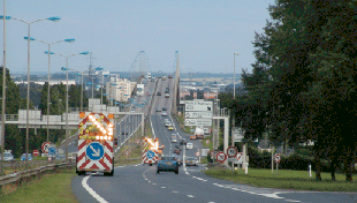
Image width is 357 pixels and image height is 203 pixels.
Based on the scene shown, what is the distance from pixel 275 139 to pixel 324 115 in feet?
63.9

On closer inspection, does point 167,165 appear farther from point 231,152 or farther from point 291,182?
point 291,182

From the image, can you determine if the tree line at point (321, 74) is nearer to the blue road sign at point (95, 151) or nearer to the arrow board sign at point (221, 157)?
the arrow board sign at point (221, 157)

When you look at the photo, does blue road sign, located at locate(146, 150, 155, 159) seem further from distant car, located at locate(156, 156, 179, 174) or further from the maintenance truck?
the maintenance truck

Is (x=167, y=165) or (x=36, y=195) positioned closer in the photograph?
(x=36, y=195)

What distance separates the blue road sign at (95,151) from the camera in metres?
42.0

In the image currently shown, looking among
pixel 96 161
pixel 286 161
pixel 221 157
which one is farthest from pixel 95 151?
pixel 286 161

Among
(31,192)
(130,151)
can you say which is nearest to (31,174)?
(31,192)

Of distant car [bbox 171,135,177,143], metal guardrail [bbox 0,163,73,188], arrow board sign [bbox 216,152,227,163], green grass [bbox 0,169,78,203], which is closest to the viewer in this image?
green grass [bbox 0,169,78,203]

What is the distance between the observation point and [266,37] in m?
52.4

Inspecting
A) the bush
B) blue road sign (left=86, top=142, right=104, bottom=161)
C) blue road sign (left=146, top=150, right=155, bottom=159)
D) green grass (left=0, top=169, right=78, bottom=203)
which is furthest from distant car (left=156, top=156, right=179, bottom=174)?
the bush

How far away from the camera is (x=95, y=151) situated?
42.1 meters

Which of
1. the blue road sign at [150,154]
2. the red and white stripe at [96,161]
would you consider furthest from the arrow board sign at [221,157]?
the blue road sign at [150,154]

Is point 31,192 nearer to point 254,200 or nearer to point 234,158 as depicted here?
point 254,200

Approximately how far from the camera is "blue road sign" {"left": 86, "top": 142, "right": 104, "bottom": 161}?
42.0m
